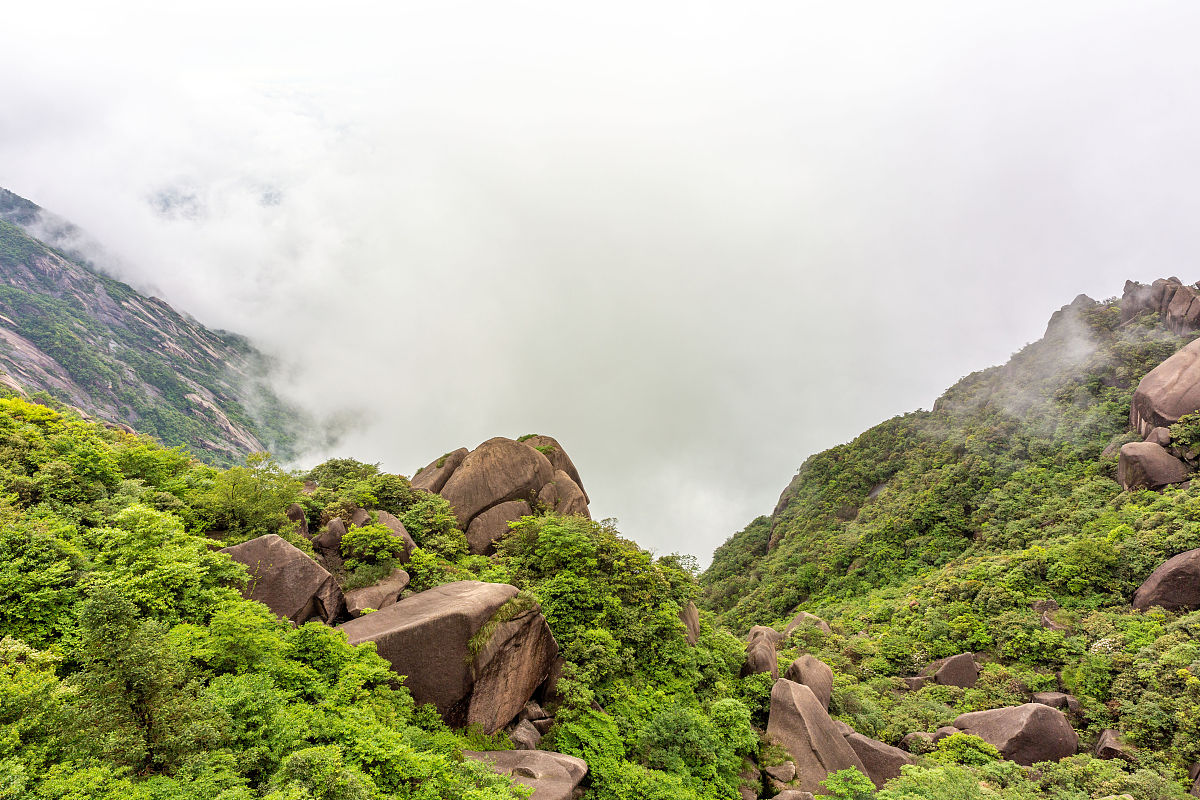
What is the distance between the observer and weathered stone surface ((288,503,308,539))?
21719 mm

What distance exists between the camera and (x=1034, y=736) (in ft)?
74.6

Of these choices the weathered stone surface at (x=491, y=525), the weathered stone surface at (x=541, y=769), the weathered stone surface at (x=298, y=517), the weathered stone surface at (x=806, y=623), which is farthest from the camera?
the weathered stone surface at (x=806, y=623)

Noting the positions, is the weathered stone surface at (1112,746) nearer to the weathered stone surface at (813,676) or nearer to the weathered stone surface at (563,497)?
the weathered stone surface at (813,676)

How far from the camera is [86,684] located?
337 inches

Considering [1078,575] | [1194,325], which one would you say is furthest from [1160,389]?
[1078,575]

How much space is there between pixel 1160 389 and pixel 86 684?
227 ft

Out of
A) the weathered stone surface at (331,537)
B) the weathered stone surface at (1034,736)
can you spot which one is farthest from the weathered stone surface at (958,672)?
the weathered stone surface at (331,537)

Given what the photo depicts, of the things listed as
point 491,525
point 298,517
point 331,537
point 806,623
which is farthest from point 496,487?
point 806,623

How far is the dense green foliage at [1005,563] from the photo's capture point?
76.5 ft

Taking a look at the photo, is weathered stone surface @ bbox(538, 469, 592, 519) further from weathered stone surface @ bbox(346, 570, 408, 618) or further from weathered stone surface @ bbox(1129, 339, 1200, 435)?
weathered stone surface @ bbox(1129, 339, 1200, 435)

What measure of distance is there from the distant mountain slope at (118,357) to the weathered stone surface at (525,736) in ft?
261

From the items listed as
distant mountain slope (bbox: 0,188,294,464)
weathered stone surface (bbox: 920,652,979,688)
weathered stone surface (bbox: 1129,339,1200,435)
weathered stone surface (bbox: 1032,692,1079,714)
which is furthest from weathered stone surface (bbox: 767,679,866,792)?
distant mountain slope (bbox: 0,188,294,464)

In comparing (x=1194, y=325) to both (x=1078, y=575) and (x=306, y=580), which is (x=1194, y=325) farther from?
(x=306, y=580)

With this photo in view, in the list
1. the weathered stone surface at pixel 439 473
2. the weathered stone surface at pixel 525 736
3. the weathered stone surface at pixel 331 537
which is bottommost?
the weathered stone surface at pixel 525 736
